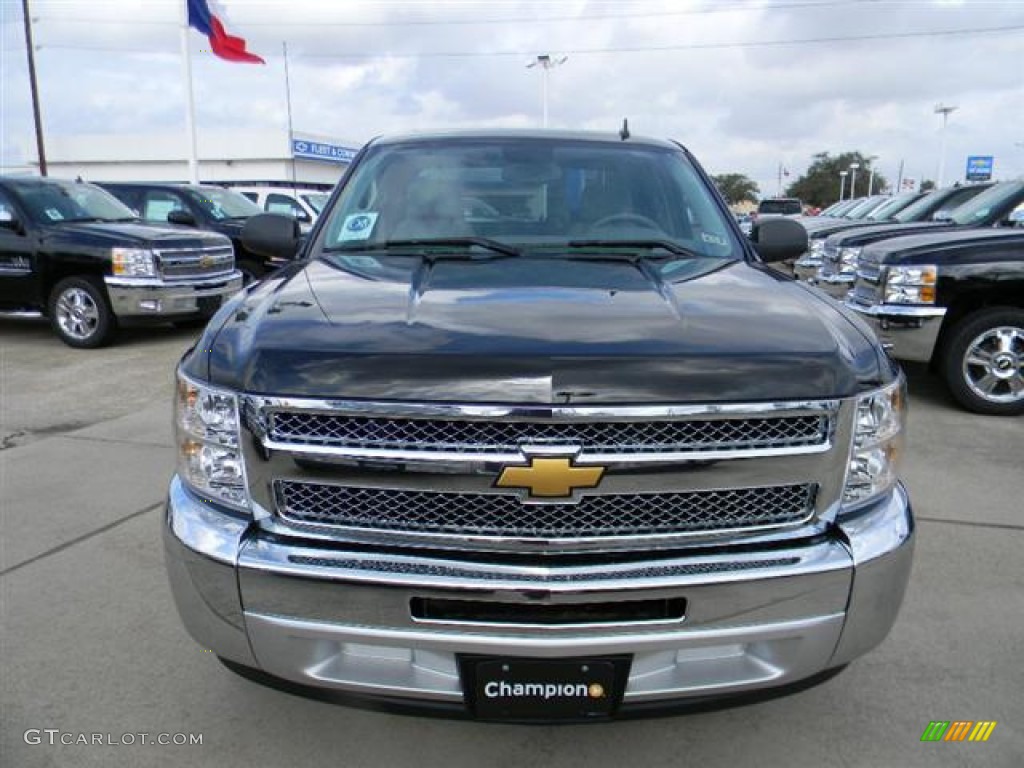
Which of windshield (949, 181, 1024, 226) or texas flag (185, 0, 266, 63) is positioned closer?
windshield (949, 181, 1024, 226)

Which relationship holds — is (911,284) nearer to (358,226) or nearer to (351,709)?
(358,226)

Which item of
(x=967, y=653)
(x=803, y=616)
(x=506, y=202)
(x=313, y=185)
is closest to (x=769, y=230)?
(x=506, y=202)

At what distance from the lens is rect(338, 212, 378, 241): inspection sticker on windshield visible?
3250 millimetres

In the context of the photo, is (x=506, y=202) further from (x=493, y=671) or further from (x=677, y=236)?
(x=493, y=671)

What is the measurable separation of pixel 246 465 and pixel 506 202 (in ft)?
5.63

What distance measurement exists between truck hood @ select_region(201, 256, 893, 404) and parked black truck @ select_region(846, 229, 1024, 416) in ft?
14.6

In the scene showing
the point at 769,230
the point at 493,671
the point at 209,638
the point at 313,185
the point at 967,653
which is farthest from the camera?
the point at 313,185

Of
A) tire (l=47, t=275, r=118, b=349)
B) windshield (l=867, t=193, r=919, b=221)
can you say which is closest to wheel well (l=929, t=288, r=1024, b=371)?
windshield (l=867, t=193, r=919, b=221)

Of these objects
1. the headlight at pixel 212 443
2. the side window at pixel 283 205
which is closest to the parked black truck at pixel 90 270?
the side window at pixel 283 205

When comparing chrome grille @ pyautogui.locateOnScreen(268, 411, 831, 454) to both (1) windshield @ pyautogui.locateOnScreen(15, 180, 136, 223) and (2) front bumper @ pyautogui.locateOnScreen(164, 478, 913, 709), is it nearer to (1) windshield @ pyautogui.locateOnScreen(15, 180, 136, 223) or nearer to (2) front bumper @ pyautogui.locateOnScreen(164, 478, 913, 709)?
(2) front bumper @ pyautogui.locateOnScreen(164, 478, 913, 709)

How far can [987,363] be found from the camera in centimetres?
644

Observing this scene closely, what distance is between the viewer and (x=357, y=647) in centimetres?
200

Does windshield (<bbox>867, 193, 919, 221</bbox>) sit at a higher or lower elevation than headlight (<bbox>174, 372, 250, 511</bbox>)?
higher

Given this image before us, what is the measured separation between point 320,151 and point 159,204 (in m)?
33.2
